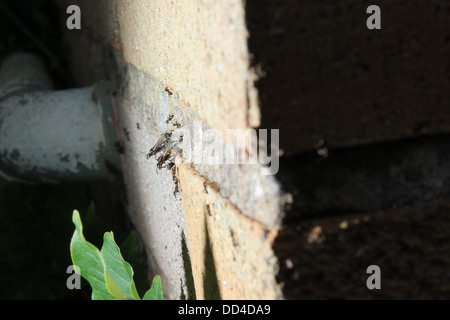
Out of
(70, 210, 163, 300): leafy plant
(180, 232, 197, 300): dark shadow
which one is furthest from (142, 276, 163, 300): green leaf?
(180, 232, 197, 300): dark shadow

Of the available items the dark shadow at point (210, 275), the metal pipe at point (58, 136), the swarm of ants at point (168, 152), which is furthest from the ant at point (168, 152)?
the metal pipe at point (58, 136)

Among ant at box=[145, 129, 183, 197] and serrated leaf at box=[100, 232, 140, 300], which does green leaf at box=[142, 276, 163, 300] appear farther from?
ant at box=[145, 129, 183, 197]

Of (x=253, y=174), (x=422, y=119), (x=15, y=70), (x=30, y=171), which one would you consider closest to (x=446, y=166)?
(x=422, y=119)

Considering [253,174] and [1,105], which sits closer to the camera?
[253,174]

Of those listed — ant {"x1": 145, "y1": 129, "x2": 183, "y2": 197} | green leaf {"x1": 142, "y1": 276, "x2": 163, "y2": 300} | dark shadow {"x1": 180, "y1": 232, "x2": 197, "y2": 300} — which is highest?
ant {"x1": 145, "y1": 129, "x2": 183, "y2": 197}
